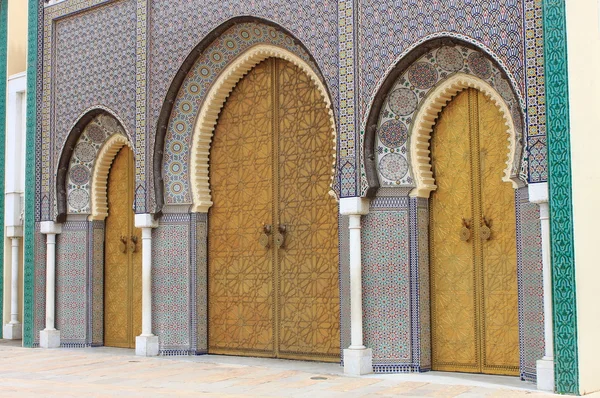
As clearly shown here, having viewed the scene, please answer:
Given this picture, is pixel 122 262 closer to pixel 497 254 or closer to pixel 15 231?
pixel 15 231

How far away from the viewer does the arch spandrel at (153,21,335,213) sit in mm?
8641

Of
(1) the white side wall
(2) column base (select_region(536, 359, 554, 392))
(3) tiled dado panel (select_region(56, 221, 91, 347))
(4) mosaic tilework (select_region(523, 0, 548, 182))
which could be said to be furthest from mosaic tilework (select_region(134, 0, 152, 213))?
(2) column base (select_region(536, 359, 554, 392))

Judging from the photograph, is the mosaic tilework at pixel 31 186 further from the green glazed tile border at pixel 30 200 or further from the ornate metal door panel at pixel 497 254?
the ornate metal door panel at pixel 497 254

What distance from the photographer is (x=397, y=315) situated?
7.20 metres

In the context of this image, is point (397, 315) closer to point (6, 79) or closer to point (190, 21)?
point (190, 21)

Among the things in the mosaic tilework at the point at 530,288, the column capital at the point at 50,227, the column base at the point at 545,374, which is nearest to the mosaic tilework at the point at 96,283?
the column capital at the point at 50,227

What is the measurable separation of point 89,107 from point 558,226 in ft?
18.2

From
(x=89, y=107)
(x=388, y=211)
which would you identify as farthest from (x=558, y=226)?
(x=89, y=107)

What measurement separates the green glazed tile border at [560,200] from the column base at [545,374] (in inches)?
2.2

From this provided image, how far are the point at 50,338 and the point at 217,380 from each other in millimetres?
3418

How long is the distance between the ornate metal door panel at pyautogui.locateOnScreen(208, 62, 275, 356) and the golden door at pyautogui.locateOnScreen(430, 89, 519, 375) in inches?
73.0

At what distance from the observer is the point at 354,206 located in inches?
286

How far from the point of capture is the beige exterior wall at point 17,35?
36.4 feet

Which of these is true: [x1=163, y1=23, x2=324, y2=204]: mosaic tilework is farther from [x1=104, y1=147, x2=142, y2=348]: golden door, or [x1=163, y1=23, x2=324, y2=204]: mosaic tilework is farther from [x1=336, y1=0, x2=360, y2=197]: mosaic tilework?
[x1=336, y1=0, x2=360, y2=197]: mosaic tilework
